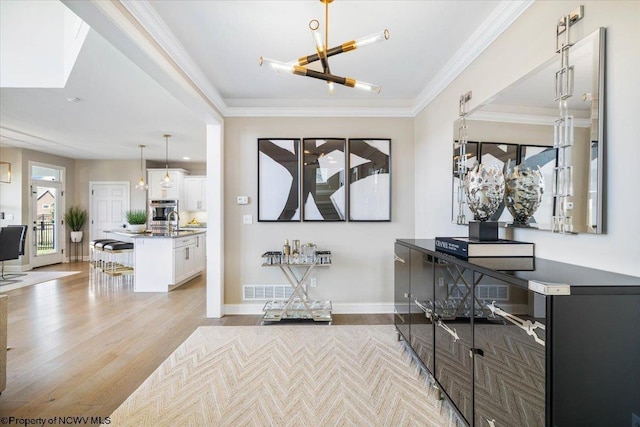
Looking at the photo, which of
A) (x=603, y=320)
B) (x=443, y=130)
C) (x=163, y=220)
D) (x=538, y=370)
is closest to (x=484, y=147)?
(x=443, y=130)

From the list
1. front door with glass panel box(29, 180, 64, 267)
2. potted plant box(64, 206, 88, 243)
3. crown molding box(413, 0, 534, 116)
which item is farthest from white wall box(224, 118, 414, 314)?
potted plant box(64, 206, 88, 243)

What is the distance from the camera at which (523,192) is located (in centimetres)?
171

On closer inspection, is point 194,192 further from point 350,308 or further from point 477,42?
point 477,42

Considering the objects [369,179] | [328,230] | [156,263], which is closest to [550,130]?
[369,179]

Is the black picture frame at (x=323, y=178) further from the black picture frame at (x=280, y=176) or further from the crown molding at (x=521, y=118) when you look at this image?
the crown molding at (x=521, y=118)

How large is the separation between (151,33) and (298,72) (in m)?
1.27

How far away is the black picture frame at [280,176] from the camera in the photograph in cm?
366

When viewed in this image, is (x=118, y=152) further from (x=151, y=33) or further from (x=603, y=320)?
(x=603, y=320)

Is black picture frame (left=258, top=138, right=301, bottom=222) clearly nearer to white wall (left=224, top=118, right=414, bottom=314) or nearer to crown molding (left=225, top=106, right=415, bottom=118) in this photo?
white wall (left=224, top=118, right=414, bottom=314)

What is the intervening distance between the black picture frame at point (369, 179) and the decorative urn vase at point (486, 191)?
5.83 ft

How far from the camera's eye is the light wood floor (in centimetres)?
204

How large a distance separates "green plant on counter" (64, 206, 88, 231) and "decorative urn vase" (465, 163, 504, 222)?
9425 millimetres

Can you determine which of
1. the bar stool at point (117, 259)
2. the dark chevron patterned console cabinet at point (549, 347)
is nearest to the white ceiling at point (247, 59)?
the dark chevron patterned console cabinet at point (549, 347)

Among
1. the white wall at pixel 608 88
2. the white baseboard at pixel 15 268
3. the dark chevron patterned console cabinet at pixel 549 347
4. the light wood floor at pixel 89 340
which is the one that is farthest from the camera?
the white baseboard at pixel 15 268
